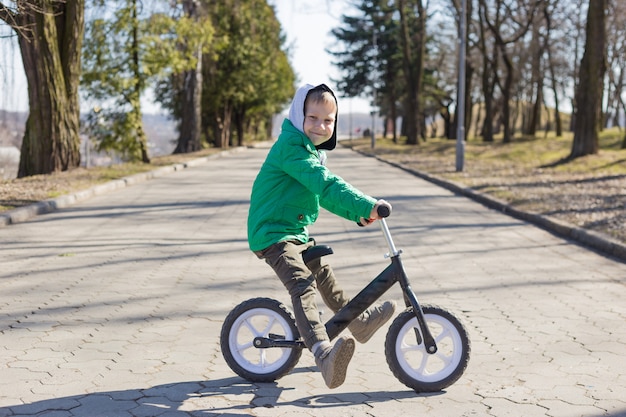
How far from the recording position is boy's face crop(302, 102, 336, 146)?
446 centimetres

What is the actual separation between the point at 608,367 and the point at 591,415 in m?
1.01

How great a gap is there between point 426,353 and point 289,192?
3.70ft

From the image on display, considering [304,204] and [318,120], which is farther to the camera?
[304,204]

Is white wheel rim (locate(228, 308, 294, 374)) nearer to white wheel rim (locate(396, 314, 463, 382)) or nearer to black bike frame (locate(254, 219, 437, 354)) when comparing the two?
black bike frame (locate(254, 219, 437, 354))

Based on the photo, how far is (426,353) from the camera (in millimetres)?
4641

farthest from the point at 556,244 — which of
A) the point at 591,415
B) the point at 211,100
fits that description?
the point at 211,100

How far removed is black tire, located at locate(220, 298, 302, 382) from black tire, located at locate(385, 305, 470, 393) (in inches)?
20.9

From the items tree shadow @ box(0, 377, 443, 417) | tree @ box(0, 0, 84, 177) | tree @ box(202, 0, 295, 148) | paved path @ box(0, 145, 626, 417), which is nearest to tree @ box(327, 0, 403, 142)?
tree @ box(202, 0, 295, 148)

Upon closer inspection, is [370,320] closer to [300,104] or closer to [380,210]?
[380,210]

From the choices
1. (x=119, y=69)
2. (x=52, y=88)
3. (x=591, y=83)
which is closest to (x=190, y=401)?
(x=52, y=88)

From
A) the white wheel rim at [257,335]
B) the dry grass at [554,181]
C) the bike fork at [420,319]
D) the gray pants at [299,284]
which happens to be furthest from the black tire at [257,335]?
the dry grass at [554,181]

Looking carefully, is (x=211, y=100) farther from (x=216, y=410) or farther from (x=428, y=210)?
(x=216, y=410)

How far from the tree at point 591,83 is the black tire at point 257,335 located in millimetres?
19901

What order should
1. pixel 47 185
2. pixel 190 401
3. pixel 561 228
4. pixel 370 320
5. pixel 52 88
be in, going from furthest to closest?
pixel 52 88
pixel 47 185
pixel 561 228
pixel 370 320
pixel 190 401
